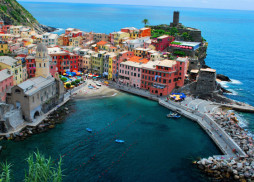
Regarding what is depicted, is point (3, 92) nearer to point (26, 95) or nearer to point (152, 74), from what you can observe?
point (26, 95)

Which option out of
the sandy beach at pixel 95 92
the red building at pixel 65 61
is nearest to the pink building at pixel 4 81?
the sandy beach at pixel 95 92

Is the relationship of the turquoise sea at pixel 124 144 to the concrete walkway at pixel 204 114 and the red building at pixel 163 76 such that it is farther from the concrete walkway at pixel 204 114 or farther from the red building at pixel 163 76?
the red building at pixel 163 76

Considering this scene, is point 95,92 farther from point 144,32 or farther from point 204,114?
point 144,32

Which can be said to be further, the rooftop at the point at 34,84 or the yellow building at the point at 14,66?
the yellow building at the point at 14,66

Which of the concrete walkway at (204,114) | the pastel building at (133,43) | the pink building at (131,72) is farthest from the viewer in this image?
the pastel building at (133,43)

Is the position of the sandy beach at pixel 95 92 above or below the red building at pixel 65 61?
below

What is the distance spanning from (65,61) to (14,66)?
2669 centimetres

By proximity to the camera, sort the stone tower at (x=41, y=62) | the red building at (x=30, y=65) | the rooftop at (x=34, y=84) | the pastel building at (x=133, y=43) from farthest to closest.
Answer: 1. the pastel building at (x=133, y=43)
2. the red building at (x=30, y=65)
3. the stone tower at (x=41, y=62)
4. the rooftop at (x=34, y=84)

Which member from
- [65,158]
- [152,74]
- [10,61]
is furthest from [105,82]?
[65,158]

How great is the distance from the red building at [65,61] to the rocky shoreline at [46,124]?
88.5 feet

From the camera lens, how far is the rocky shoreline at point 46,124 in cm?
6100

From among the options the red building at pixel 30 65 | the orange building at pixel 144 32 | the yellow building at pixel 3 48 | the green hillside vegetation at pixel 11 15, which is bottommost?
the red building at pixel 30 65

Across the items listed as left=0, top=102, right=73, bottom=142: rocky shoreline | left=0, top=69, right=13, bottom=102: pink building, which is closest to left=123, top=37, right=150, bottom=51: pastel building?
left=0, top=102, right=73, bottom=142: rocky shoreline

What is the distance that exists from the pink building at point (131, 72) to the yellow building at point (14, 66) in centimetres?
3436
